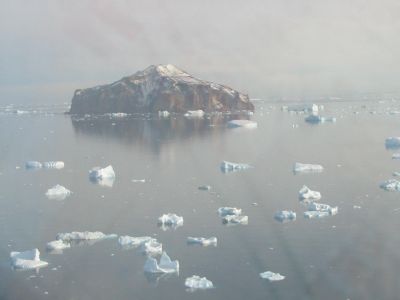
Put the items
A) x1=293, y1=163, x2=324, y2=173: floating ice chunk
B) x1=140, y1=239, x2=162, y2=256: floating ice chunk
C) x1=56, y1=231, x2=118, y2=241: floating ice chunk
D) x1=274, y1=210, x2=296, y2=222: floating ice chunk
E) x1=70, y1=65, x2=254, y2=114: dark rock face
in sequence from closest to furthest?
x1=140, y1=239, x2=162, y2=256: floating ice chunk, x1=56, y1=231, x2=118, y2=241: floating ice chunk, x1=274, y1=210, x2=296, y2=222: floating ice chunk, x1=293, y1=163, x2=324, y2=173: floating ice chunk, x1=70, y1=65, x2=254, y2=114: dark rock face

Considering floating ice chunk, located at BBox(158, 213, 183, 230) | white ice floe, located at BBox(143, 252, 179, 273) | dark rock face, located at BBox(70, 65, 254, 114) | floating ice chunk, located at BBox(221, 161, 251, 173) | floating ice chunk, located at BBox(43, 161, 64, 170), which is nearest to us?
white ice floe, located at BBox(143, 252, 179, 273)

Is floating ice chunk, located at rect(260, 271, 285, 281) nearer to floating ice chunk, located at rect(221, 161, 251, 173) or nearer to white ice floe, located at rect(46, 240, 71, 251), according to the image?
white ice floe, located at rect(46, 240, 71, 251)

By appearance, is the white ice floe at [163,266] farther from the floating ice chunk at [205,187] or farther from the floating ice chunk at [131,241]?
the floating ice chunk at [205,187]

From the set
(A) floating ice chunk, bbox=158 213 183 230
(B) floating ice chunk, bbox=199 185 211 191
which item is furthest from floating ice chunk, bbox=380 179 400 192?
(A) floating ice chunk, bbox=158 213 183 230

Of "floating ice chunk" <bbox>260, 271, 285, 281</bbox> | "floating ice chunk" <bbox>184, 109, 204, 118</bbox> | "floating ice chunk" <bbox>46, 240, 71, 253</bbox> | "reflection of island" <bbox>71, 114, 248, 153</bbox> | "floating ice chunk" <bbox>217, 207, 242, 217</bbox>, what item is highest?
"floating ice chunk" <bbox>217, 207, 242, 217</bbox>

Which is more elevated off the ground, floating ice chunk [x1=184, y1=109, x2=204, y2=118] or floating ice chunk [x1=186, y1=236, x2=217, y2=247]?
floating ice chunk [x1=186, y1=236, x2=217, y2=247]

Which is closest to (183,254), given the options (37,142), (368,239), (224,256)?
(224,256)

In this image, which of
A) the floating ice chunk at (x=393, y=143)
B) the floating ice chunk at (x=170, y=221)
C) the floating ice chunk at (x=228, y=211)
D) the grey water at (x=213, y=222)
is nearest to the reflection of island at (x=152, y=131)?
the grey water at (x=213, y=222)

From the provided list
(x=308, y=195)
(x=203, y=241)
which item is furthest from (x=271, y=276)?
(x=308, y=195)
